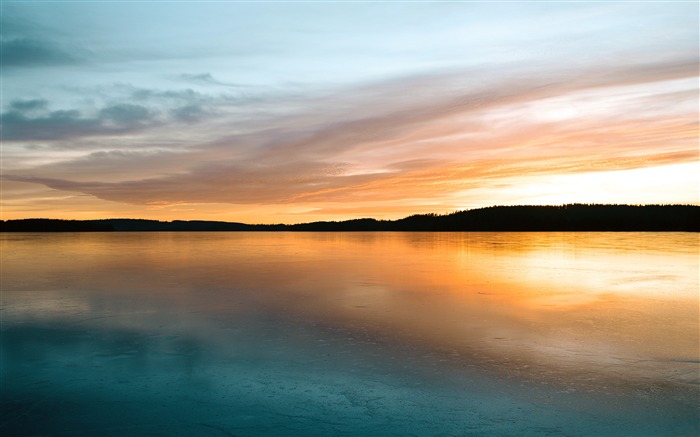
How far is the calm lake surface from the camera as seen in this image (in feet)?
19.2

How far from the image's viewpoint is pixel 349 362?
26.6 ft

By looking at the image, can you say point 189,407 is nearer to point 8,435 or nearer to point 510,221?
point 8,435

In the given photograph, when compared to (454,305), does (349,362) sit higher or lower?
lower

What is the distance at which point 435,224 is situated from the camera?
165 m

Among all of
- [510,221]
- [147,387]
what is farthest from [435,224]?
[147,387]

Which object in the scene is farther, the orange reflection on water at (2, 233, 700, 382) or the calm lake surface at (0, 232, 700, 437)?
the orange reflection on water at (2, 233, 700, 382)

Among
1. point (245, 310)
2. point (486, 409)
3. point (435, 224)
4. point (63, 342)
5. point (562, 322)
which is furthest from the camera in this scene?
point (435, 224)

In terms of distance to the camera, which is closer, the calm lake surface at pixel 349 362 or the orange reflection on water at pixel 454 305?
the calm lake surface at pixel 349 362

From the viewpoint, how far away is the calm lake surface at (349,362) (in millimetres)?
5848

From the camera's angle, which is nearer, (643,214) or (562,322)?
(562,322)

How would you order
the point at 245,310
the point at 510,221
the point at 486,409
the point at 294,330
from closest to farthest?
1. the point at 486,409
2. the point at 294,330
3. the point at 245,310
4. the point at 510,221

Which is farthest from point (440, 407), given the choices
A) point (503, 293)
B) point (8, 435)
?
point (503, 293)

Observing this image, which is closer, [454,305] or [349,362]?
[349,362]

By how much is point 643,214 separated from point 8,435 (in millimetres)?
153223
